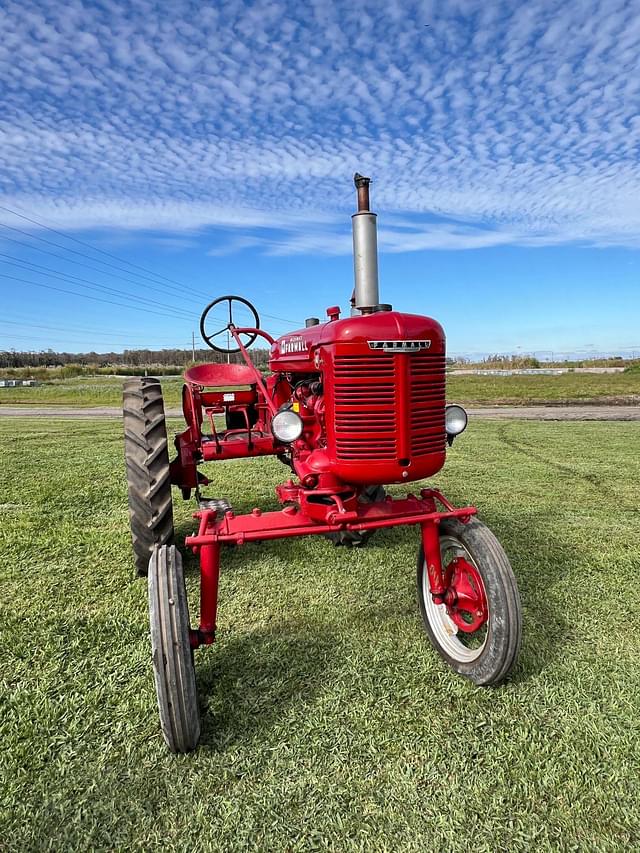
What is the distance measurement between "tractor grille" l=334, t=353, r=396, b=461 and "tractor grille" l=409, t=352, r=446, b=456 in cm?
12

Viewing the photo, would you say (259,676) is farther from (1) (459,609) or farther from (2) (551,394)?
(2) (551,394)

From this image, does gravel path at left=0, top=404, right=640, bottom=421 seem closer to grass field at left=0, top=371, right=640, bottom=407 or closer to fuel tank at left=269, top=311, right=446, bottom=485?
grass field at left=0, top=371, right=640, bottom=407

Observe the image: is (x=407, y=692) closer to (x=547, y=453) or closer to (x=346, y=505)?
(x=346, y=505)

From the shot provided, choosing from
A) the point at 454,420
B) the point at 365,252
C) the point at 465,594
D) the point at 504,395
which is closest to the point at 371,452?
the point at 454,420

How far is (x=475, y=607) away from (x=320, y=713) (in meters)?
0.91

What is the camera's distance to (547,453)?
856 cm

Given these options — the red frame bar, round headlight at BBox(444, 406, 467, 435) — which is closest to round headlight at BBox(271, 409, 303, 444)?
the red frame bar

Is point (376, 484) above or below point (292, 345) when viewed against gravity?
below

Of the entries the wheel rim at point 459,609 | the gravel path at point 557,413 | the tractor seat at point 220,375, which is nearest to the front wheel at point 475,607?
the wheel rim at point 459,609

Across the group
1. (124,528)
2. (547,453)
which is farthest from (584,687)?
(547,453)

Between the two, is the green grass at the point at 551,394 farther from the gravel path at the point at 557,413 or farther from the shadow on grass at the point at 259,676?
the shadow on grass at the point at 259,676

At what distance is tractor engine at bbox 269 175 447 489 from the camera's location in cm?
271

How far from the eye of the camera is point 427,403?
2842 mm

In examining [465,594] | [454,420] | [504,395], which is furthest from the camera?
[504,395]
